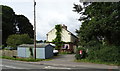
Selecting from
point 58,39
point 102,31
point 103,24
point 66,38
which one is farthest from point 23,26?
point 103,24

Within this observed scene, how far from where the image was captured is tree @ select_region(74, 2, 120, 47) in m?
19.8

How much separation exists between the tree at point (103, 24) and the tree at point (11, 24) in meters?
34.9

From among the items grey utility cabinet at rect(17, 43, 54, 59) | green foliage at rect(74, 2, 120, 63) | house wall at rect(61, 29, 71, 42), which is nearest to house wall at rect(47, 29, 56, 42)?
house wall at rect(61, 29, 71, 42)

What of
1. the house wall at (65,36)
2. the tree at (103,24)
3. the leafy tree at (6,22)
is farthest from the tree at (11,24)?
the tree at (103,24)

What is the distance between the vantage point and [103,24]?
19734 mm

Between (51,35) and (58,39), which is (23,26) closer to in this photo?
(51,35)

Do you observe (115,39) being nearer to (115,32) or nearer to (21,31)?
(115,32)

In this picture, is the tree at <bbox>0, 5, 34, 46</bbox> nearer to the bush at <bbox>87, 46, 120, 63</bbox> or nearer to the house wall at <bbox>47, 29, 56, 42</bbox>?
the house wall at <bbox>47, 29, 56, 42</bbox>

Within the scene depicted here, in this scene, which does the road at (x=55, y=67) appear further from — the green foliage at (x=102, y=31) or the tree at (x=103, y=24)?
the tree at (x=103, y=24)

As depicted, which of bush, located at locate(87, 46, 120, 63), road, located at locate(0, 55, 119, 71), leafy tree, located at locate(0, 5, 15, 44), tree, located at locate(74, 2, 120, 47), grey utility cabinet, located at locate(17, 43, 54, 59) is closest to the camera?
road, located at locate(0, 55, 119, 71)

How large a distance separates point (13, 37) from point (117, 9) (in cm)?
2499

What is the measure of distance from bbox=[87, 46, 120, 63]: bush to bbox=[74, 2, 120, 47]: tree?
4.17 feet

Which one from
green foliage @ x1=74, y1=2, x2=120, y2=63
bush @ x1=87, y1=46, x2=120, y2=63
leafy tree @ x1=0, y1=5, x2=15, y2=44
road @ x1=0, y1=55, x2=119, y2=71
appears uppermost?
leafy tree @ x1=0, y1=5, x2=15, y2=44

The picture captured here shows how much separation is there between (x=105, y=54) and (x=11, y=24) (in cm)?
4126
